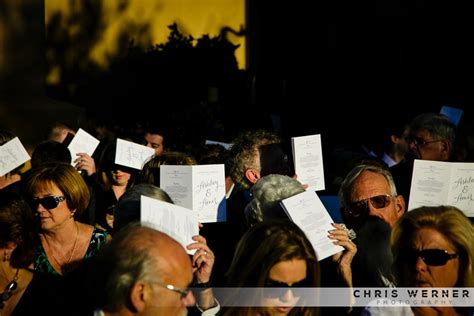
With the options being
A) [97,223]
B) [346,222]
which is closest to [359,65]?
[97,223]

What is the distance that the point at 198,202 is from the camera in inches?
242

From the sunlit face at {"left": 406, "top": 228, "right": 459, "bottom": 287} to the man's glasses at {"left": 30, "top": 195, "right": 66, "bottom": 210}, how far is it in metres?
2.31

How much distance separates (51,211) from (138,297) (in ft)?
8.11

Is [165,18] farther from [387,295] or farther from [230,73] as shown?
[387,295]

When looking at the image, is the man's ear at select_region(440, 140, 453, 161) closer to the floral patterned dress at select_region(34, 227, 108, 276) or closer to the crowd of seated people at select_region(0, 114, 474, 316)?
the crowd of seated people at select_region(0, 114, 474, 316)

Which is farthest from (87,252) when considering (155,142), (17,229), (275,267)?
(155,142)

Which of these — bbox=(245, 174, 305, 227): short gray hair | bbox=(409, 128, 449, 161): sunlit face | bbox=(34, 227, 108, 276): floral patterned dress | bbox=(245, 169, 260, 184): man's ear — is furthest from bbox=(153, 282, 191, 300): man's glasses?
bbox=(409, 128, 449, 161): sunlit face

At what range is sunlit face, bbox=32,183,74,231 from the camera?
5.69 meters

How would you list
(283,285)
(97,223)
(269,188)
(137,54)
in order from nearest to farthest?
(283,285) < (269,188) < (97,223) < (137,54)

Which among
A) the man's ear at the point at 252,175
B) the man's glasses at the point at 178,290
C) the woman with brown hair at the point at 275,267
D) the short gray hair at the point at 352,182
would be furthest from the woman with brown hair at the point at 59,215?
the man's glasses at the point at 178,290

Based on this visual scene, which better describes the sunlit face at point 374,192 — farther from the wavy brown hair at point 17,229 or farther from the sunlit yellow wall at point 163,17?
the sunlit yellow wall at point 163,17

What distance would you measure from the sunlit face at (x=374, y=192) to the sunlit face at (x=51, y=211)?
1611 millimetres

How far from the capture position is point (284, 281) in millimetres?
4059

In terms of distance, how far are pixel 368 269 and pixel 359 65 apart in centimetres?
1219
